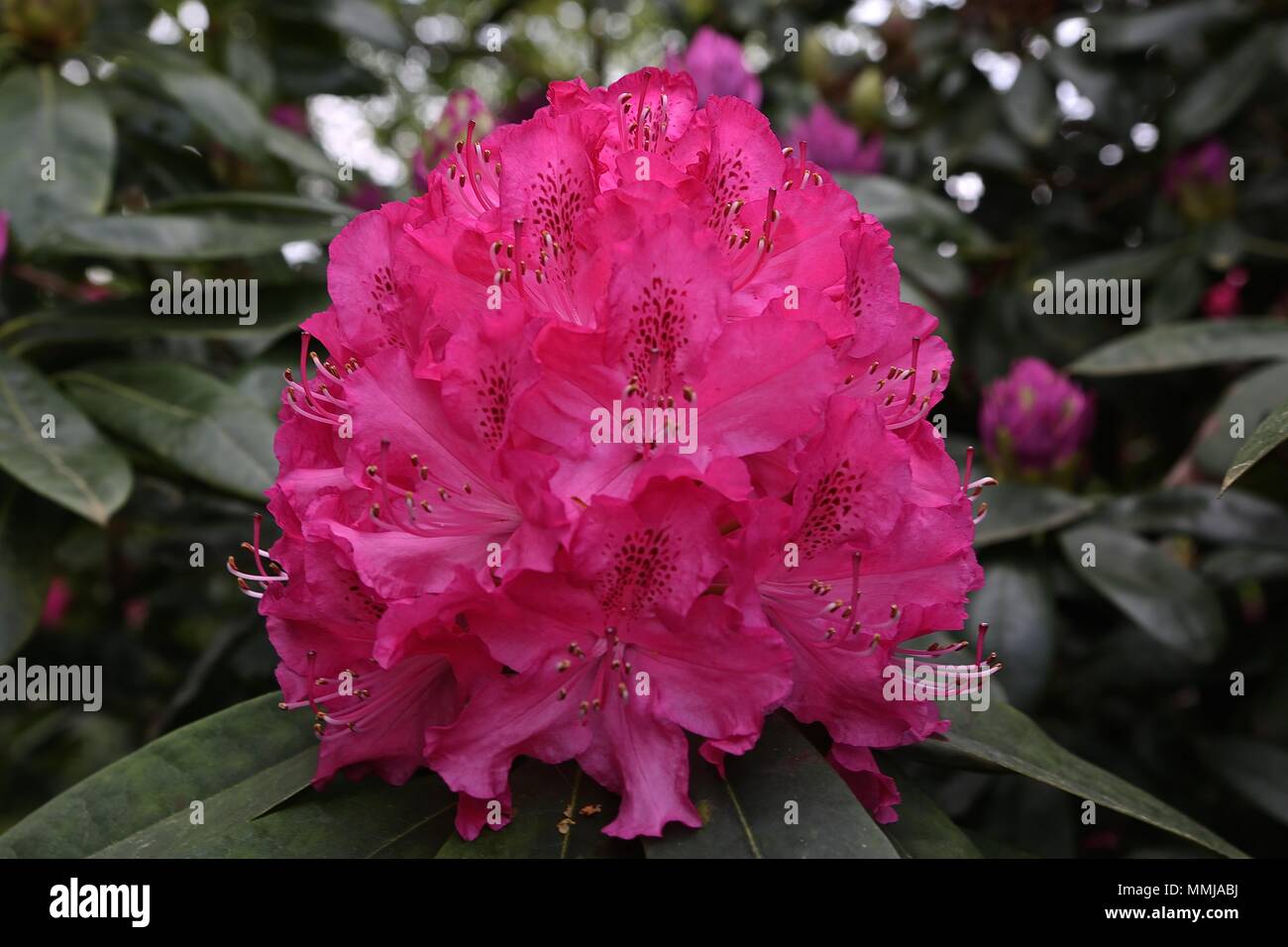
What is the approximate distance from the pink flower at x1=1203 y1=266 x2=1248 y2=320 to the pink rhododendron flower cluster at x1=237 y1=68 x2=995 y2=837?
1809 millimetres

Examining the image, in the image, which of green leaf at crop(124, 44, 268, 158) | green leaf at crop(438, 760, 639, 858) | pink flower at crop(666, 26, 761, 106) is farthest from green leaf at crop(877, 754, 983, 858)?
pink flower at crop(666, 26, 761, 106)

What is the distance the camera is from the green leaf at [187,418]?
4.39ft

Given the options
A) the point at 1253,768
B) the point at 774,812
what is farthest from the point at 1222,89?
the point at 774,812

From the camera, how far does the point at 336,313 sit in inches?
38.5

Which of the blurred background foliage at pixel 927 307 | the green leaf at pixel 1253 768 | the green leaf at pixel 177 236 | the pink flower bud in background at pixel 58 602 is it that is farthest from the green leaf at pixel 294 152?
the green leaf at pixel 1253 768

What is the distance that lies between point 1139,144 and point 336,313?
7.14 feet

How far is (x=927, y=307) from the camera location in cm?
190

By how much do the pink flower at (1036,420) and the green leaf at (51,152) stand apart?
141 centimetres

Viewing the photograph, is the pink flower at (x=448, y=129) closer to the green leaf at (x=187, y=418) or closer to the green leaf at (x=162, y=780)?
the green leaf at (x=187, y=418)

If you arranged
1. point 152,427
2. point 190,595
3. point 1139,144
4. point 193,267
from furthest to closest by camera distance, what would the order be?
1. point 1139,144
2. point 190,595
3. point 193,267
4. point 152,427

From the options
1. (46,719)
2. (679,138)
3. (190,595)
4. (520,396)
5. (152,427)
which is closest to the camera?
(520,396)

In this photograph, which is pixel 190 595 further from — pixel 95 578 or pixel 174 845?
pixel 174 845

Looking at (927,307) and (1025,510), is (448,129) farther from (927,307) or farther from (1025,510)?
(1025,510)
